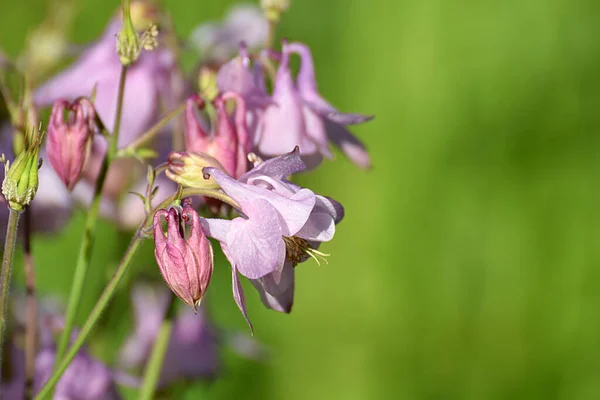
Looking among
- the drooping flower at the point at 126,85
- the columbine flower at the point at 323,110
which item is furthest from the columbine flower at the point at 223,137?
the drooping flower at the point at 126,85

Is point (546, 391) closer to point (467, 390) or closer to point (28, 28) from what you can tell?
point (467, 390)

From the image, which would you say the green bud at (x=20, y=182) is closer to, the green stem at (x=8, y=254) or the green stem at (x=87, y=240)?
the green stem at (x=8, y=254)

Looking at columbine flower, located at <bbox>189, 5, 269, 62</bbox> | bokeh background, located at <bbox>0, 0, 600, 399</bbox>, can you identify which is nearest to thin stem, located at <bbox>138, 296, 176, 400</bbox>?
columbine flower, located at <bbox>189, 5, 269, 62</bbox>

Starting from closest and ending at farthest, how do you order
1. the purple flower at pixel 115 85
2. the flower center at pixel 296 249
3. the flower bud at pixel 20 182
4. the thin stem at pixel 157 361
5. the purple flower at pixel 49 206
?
the flower bud at pixel 20 182 < the flower center at pixel 296 249 < the thin stem at pixel 157 361 < the purple flower at pixel 115 85 < the purple flower at pixel 49 206

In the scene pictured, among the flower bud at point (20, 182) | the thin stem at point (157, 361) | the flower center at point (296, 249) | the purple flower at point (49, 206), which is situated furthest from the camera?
the purple flower at point (49, 206)

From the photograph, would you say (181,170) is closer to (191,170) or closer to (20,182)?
(191,170)
